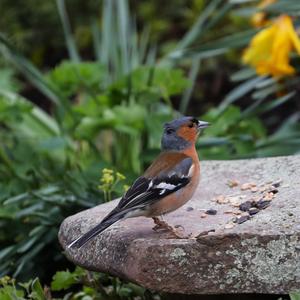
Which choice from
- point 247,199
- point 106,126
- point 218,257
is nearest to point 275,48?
point 106,126

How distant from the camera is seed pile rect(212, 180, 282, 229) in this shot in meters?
3.66

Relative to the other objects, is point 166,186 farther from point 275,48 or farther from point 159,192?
point 275,48

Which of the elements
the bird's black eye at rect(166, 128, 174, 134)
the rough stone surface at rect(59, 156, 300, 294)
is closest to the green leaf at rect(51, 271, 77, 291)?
the rough stone surface at rect(59, 156, 300, 294)

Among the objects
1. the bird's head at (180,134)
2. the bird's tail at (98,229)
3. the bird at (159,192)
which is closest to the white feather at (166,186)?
the bird at (159,192)

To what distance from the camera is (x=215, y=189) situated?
4.30 m

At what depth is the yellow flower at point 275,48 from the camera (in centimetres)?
572

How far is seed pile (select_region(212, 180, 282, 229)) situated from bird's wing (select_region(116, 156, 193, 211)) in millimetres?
261

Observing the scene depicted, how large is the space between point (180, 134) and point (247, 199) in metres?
0.44

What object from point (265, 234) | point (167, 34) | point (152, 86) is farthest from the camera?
point (167, 34)

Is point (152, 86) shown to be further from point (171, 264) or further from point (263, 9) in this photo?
point (171, 264)

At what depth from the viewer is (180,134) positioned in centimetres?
406

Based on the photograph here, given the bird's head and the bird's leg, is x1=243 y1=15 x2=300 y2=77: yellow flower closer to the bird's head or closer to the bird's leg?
the bird's head

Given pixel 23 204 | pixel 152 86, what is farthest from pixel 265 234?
pixel 152 86

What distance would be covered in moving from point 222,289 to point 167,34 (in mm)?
6073
